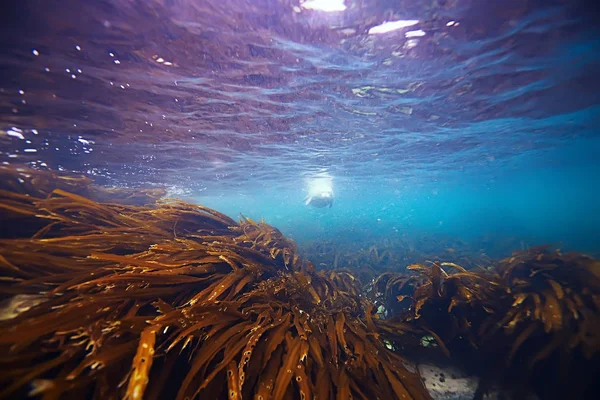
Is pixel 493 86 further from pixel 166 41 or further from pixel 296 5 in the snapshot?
pixel 166 41

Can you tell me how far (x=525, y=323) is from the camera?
3.80 metres

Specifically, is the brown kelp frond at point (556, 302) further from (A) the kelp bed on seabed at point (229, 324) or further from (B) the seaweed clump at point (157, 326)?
(B) the seaweed clump at point (157, 326)

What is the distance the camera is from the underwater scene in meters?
2.47

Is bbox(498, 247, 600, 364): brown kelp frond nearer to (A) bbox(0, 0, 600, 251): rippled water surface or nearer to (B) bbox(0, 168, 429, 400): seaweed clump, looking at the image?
(B) bbox(0, 168, 429, 400): seaweed clump

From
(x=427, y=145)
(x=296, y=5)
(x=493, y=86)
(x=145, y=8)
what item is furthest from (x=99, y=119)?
(x=427, y=145)

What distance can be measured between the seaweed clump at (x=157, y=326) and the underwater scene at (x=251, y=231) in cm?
2

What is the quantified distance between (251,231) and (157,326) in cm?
507

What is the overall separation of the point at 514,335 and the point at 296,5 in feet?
25.6

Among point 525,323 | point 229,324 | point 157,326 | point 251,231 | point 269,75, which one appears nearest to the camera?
point 157,326

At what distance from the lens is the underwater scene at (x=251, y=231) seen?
2467 millimetres

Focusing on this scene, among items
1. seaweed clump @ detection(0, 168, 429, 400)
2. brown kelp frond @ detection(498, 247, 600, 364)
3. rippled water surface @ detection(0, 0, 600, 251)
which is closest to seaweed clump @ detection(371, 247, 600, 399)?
brown kelp frond @ detection(498, 247, 600, 364)

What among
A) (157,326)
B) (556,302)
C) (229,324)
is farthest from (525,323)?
(157,326)

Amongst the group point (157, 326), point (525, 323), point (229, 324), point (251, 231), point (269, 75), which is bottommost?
→ point (525, 323)

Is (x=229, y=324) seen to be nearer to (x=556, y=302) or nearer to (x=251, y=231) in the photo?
(x=251, y=231)
